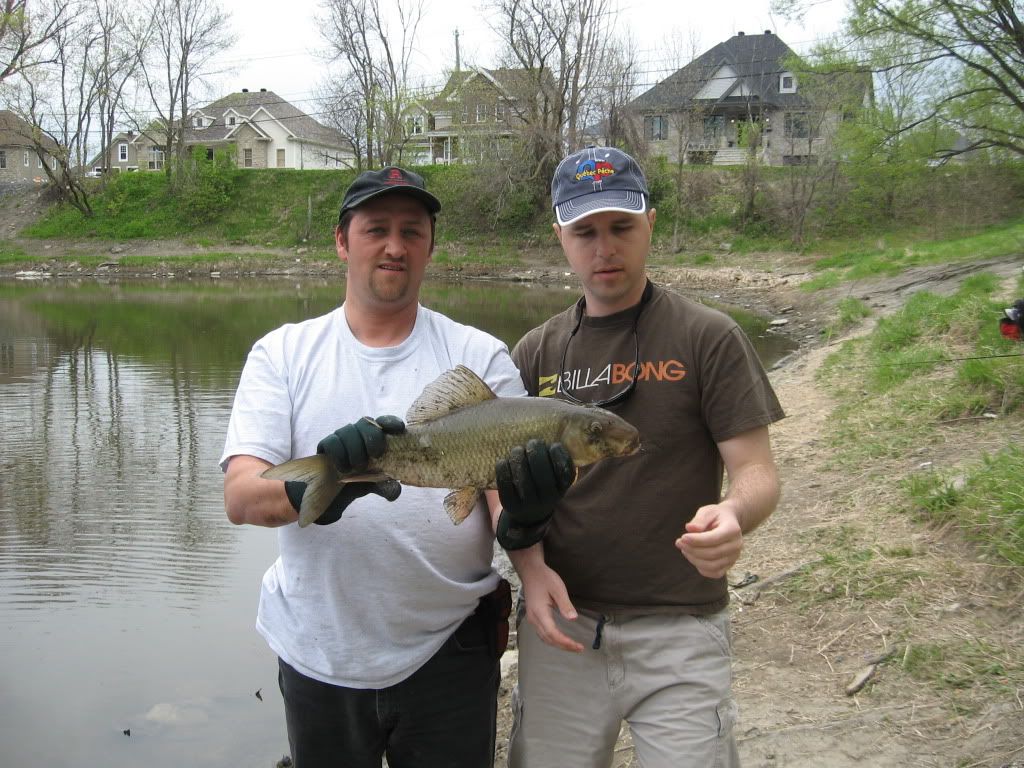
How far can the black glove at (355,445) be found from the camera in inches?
97.3

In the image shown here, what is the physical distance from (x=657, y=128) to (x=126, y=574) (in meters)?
44.5

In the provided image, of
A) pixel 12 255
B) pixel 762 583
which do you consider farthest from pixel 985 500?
pixel 12 255

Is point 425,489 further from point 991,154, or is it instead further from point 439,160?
point 439,160

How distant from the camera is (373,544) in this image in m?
2.76

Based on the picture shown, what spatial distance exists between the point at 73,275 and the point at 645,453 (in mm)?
41606

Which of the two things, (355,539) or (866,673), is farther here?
(866,673)

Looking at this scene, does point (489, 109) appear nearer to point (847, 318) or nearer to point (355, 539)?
point (847, 318)

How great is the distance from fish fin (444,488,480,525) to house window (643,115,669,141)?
147ft

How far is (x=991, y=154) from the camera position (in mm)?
23516

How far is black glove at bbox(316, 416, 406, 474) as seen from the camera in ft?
8.11

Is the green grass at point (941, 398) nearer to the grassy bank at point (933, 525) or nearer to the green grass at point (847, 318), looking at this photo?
the grassy bank at point (933, 525)

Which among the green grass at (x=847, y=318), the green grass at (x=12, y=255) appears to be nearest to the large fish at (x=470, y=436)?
the green grass at (x=847, y=318)

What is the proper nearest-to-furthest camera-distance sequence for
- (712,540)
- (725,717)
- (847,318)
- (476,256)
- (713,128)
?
(712,540) → (725,717) → (847,318) → (476,256) → (713,128)

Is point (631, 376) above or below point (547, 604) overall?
above
